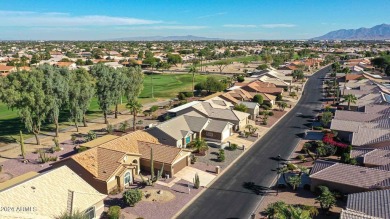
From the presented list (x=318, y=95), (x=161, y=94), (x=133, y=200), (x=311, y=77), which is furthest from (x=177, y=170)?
(x=311, y=77)

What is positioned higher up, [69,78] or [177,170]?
[69,78]

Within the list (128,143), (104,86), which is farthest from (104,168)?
(104,86)

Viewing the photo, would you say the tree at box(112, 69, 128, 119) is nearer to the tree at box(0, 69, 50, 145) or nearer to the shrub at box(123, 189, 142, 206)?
the tree at box(0, 69, 50, 145)

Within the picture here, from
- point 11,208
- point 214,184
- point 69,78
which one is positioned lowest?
point 214,184

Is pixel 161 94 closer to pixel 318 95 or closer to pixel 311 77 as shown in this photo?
pixel 318 95

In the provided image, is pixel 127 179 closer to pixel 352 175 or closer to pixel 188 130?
pixel 188 130

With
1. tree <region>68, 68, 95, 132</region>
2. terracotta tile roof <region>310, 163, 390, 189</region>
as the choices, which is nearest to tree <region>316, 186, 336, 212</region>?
terracotta tile roof <region>310, 163, 390, 189</region>
